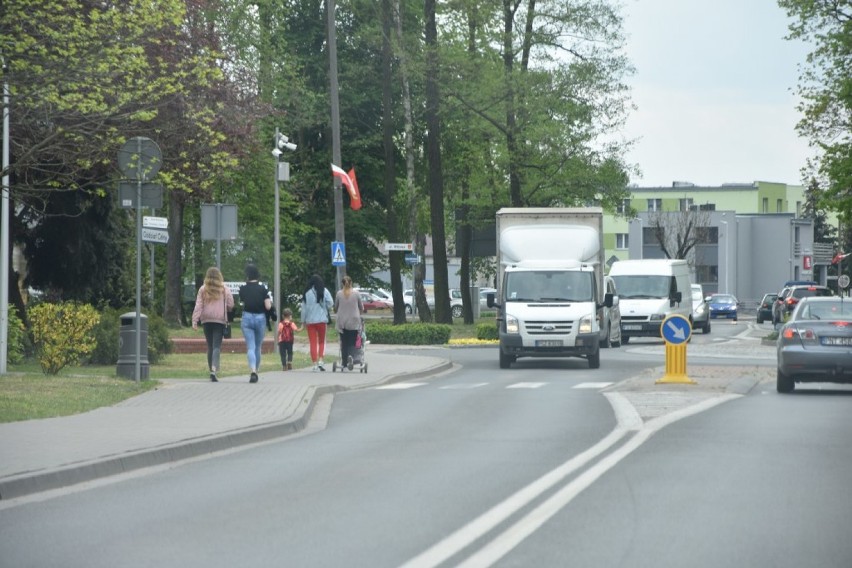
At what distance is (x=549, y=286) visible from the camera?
31.8m

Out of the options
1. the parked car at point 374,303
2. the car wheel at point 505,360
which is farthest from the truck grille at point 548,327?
the parked car at point 374,303

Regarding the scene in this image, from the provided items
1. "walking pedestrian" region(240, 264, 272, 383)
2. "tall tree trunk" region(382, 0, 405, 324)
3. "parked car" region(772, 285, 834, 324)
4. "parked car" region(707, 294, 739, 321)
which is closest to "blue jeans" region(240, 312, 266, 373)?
"walking pedestrian" region(240, 264, 272, 383)

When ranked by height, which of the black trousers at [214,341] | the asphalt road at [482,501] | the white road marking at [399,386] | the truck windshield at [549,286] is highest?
the truck windshield at [549,286]

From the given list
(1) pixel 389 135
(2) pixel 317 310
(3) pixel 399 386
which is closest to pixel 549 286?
(2) pixel 317 310

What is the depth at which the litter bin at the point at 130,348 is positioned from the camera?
885 inches

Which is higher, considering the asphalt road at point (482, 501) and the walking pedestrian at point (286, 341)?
the walking pedestrian at point (286, 341)

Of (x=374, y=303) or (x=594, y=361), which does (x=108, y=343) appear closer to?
(x=594, y=361)

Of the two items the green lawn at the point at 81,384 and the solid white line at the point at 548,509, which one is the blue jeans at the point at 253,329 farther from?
the solid white line at the point at 548,509

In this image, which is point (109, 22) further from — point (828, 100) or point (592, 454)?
point (828, 100)

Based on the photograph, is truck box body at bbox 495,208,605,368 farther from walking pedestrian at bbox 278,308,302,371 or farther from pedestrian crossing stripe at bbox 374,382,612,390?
walking pedestrian at bbox 278,308,302,371

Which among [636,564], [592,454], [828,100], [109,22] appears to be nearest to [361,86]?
[828,100]

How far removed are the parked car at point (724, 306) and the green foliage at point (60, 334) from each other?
214ft

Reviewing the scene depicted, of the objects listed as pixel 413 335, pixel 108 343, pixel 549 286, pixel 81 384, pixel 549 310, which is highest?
pixel 549 286

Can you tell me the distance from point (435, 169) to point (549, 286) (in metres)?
19.7
